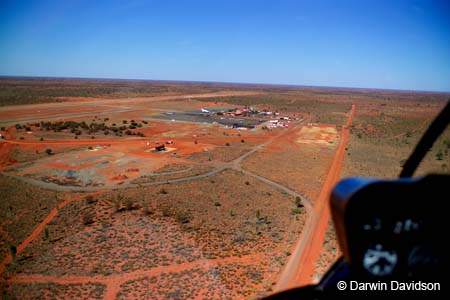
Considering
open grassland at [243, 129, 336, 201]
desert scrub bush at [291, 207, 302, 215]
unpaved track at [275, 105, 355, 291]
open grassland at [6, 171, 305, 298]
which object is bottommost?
open grassland at [6, 171, 305, 298]

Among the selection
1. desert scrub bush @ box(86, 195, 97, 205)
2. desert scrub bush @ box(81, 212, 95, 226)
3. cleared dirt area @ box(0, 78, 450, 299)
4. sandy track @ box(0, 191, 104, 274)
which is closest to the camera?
cleared dirt area @ box(0, 78, 450, 299)

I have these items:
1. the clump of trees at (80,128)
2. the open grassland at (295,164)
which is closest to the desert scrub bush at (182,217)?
the open grassland at (295,164)

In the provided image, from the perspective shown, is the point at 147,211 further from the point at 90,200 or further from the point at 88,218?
the point at 90,200

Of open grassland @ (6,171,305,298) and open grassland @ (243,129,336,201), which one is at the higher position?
open grassland @ (243,129,336,201)

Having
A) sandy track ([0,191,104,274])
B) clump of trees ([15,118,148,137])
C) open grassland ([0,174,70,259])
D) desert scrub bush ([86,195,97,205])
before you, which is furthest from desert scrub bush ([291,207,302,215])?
clump of trees ([15,118,148,137])

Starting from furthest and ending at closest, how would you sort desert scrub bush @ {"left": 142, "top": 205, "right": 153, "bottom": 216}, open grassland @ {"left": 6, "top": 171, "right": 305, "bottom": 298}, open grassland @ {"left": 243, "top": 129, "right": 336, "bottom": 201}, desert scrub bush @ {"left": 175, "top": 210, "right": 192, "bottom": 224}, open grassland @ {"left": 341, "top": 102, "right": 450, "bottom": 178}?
open grassland @ {"left": 341, "top": 102, "right": 450, "bottom": 178}, open grassland @ {"left": 243, "top": 129, "right": 336, "bottom": 201}, desert scrub bush @ {"left": 142, "top": 205, "right": 153, "bottom": 216}, desert scrub bush @ {"left": 175, "top": 210, "right": 192, "bottom": 224}, open grassland @ {"left": 6, "top": 171, "right": 305, "bottom": 298}

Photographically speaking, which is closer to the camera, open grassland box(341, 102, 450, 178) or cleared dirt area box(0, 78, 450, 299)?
cleared dirt area box(0, 78, 450, 299)

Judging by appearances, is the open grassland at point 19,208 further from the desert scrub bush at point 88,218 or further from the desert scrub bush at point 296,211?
the desert scrub bush at point 296,211

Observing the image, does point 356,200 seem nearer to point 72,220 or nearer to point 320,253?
point 320,253

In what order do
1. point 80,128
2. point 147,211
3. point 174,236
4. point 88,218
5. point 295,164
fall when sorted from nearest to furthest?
point 174,236 → point 88,218 → point 147,211 → point 295,164 → point 80,128

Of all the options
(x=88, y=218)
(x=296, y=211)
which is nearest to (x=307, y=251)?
(x=296, y=211)

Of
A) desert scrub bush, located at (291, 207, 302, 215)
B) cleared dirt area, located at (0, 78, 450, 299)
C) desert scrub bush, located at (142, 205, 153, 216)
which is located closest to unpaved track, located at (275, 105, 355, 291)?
cleared dirt area, located at (0, 78, 450, 299)

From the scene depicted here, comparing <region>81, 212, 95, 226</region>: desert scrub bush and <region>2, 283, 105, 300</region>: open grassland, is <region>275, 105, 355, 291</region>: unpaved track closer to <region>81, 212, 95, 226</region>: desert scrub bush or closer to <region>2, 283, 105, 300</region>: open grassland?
<region>2, 283, 105, 300</region>: open grassland

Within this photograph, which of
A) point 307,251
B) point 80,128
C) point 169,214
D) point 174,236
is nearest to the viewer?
point 307,251
